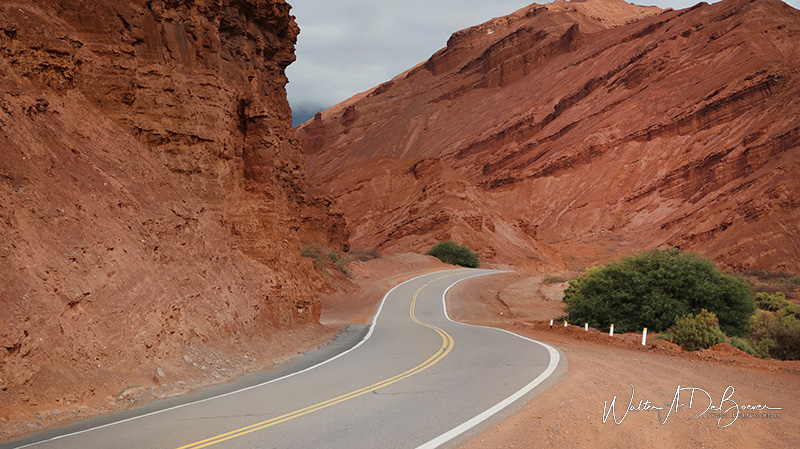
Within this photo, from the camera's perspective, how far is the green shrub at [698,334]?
14.9 m

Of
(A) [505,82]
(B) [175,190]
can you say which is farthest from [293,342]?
(A) [505,82]

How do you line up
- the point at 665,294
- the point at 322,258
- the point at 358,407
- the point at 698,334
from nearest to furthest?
the point at 358,407 → the point at 698,334 → the point at 665,294 → the point at 322,258

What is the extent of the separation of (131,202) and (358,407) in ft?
26.5

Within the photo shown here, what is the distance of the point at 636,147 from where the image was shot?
7612cm

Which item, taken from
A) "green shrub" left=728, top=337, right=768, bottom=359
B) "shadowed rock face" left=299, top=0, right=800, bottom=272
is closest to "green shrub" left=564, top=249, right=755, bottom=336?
"green shrub" left=728, top=337, right=768, bottom=359

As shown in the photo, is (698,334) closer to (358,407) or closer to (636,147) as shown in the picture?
(358,407)

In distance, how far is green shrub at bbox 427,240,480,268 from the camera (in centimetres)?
5659

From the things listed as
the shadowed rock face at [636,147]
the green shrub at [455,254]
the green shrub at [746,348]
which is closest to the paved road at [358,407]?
the green shrub at [746,348]

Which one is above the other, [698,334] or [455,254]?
[455,254]

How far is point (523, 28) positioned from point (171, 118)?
121 meters

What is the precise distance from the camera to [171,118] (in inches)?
625

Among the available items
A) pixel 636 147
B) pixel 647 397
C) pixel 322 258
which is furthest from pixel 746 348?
pixel 636 147

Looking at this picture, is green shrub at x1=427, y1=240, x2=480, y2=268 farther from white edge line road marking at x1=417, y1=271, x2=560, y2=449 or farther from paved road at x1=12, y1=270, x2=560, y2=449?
white edge line road marking at x1=417, y1=271, x2=560, y2=449

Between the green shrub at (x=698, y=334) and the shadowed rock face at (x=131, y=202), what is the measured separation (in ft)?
38.4
